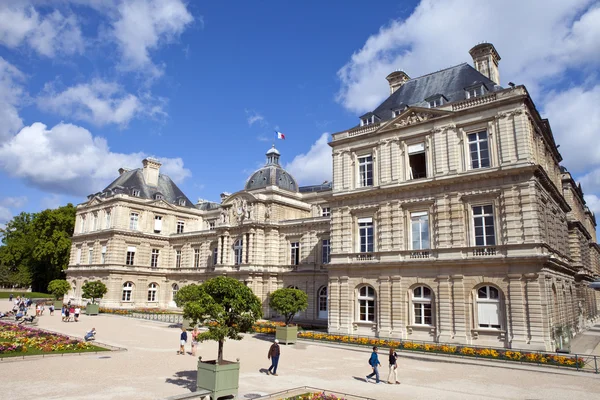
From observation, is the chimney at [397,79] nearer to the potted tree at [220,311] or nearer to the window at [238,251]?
the window at [238,251]

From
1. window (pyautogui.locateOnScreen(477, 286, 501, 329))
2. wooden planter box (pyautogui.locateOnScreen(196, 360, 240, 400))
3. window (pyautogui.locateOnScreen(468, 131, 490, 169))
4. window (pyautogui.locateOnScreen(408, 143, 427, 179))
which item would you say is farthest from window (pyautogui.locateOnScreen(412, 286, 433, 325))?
wooden planter box (pyautogui.locateOnScreen(196, 360, 240, 400))

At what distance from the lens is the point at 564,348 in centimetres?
2411

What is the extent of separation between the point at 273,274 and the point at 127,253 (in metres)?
22.9

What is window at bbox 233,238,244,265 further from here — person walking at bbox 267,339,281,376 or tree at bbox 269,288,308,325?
person walking at bbox 267,339,281,376

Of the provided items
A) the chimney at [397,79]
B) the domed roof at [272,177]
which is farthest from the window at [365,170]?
the domed roof at [272,177]

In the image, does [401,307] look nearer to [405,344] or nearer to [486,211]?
[405,344]

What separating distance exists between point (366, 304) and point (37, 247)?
5851 cm

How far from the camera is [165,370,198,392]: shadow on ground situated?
15.6m

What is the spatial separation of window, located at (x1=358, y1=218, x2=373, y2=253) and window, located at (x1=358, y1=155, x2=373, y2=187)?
9.04 ft

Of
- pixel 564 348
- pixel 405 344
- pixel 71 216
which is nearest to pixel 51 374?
pixel 405 344

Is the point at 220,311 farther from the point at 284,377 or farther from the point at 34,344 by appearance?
the point at 34,344

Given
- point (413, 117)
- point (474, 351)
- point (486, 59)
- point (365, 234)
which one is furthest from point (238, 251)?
point (486, 59)

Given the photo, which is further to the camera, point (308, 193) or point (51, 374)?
point (308, 193)

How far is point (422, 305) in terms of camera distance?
27.0 m
